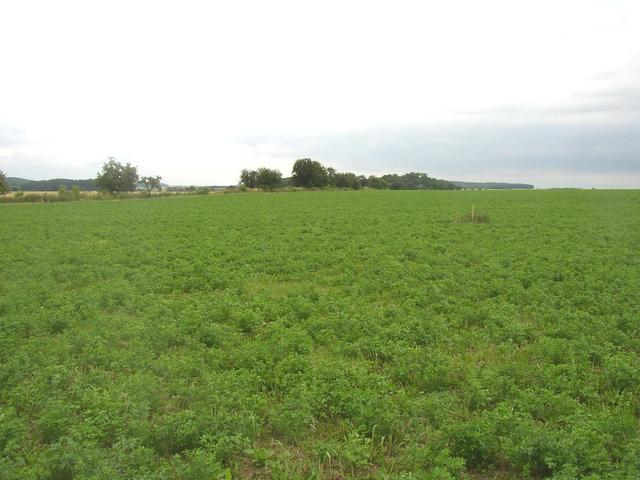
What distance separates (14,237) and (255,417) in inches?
897

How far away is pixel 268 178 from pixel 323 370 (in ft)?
381

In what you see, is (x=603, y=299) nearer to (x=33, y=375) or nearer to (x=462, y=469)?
(x=462, y=469)

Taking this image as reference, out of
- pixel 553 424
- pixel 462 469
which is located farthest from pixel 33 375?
pixel 553 424

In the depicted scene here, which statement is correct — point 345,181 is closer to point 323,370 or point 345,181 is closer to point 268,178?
point 268,178

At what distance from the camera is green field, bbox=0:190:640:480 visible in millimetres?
4867

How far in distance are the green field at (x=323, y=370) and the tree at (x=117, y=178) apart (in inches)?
3553

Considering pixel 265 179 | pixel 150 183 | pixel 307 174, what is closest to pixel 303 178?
pixel 307 174

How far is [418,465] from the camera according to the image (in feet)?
15.6

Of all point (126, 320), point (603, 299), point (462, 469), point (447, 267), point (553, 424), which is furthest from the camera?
point (447, 267)

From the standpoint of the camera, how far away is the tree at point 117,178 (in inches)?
3788

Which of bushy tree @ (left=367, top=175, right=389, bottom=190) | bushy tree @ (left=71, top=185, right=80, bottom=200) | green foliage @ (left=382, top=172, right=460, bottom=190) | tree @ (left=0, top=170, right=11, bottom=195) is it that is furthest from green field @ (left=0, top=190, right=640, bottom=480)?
green foliage @ (left=382, top=172, right=460, bottom=190)

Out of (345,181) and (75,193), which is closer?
(75,193)

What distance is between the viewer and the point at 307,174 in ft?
422

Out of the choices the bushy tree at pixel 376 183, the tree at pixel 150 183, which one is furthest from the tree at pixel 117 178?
A: the bushy tree at pixel 376 183
